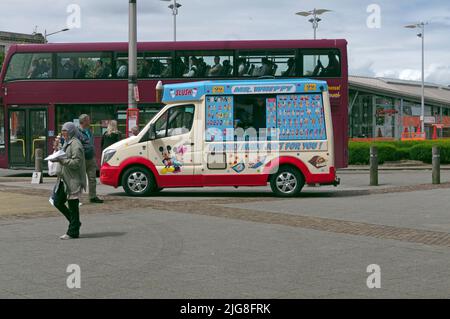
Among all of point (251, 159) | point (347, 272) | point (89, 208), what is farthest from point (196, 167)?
point (347, 272)

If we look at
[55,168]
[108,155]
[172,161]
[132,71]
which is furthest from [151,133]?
[55,168]

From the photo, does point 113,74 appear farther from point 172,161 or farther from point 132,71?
point 172,161

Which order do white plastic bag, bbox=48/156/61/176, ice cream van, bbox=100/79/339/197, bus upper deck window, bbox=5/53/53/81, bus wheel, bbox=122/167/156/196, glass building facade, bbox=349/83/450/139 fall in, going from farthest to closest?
glass building facade, bbox=349/83/450/139 < bus upper deck window, bbox=5/53/53/81 < bus wheel, bbox=122/167/156/196 < ice cream van, bbox=100/79/339/197 < white plastic bag, bbox=48/156/61/176

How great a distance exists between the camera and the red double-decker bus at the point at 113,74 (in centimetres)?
2272

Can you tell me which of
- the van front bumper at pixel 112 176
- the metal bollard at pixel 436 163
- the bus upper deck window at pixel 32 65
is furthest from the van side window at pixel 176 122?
the bus upper deck window at pixel 32 65

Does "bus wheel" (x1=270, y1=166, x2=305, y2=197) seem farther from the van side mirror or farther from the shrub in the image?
the shrub

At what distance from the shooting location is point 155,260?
28.1 feet

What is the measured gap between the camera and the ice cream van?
55.0ft

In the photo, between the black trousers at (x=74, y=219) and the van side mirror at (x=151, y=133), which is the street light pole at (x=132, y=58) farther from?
the black trousers at (x=74, y=219)

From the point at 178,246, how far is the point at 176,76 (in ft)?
46.3

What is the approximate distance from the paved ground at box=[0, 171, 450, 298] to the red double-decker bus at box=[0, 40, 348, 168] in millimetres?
7294

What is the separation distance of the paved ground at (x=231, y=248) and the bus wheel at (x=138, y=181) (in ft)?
1.98

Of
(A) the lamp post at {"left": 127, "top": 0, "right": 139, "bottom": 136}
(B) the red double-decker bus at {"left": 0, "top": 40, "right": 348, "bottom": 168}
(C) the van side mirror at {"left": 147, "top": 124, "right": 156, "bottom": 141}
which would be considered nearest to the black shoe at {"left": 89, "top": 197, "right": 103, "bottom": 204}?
(C) the van side mirror at {"left": 147, "top": 124, "right": 156, "bottom": 141}
